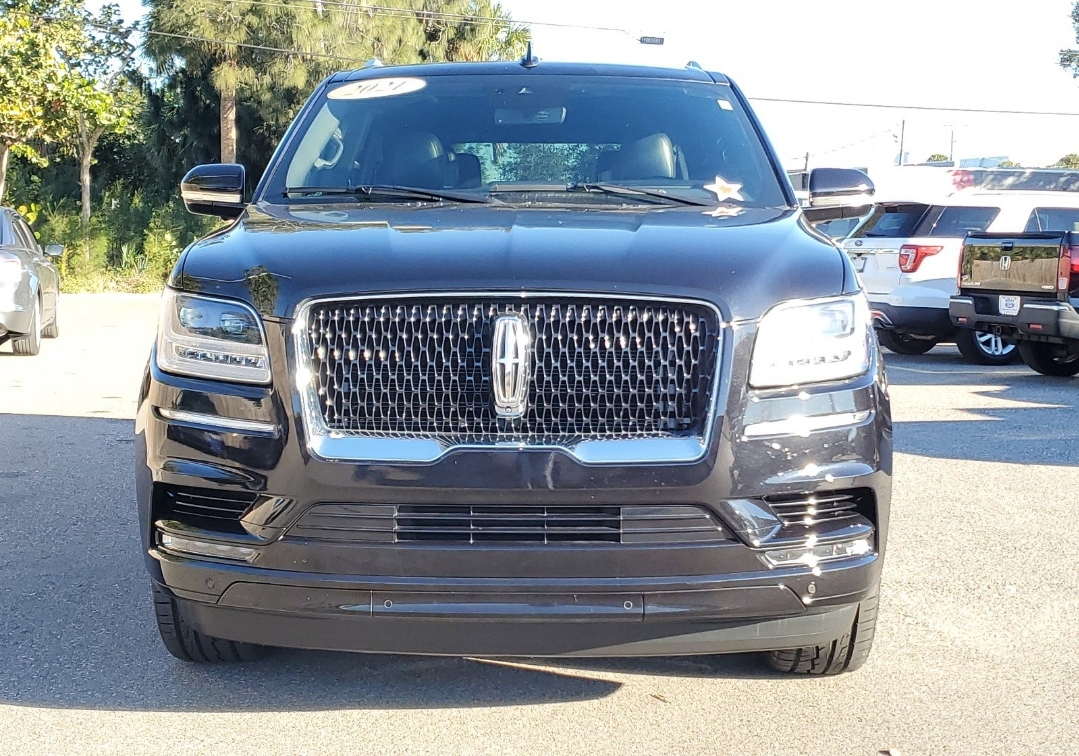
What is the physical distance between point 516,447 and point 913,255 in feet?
39.1

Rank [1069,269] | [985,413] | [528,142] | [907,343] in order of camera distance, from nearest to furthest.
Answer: [528,142] < [985,413] < [1069,269] < [907,343]

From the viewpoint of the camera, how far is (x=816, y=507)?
3.39 meters

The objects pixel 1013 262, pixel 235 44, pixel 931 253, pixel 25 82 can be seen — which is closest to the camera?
pixel 1013 262

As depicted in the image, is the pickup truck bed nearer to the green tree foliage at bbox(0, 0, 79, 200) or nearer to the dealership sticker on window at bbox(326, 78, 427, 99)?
the dealership sticker on window at bbox(326, 78, 427, 99)

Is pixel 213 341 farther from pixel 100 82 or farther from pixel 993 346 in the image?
pixel 100 82

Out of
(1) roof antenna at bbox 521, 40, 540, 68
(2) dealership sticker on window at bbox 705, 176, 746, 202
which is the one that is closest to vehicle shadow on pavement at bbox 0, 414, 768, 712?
(2) dealership sticker on window at bbox 705, 176, 746, 202

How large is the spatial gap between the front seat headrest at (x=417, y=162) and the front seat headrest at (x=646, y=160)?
623 millimetres

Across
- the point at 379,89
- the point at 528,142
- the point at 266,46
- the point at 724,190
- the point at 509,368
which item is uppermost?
the point at 266,46

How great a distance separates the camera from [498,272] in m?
3.38

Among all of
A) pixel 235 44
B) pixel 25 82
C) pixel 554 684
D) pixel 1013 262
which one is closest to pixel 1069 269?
pixel 1013 262

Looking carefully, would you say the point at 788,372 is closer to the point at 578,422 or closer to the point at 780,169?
the point at 578,422

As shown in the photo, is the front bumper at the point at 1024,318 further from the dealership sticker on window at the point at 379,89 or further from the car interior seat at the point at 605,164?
the dealership sticker on window at the point at 379,89

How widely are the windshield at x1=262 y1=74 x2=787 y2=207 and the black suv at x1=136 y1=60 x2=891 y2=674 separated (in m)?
1.13

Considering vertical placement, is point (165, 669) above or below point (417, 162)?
below
